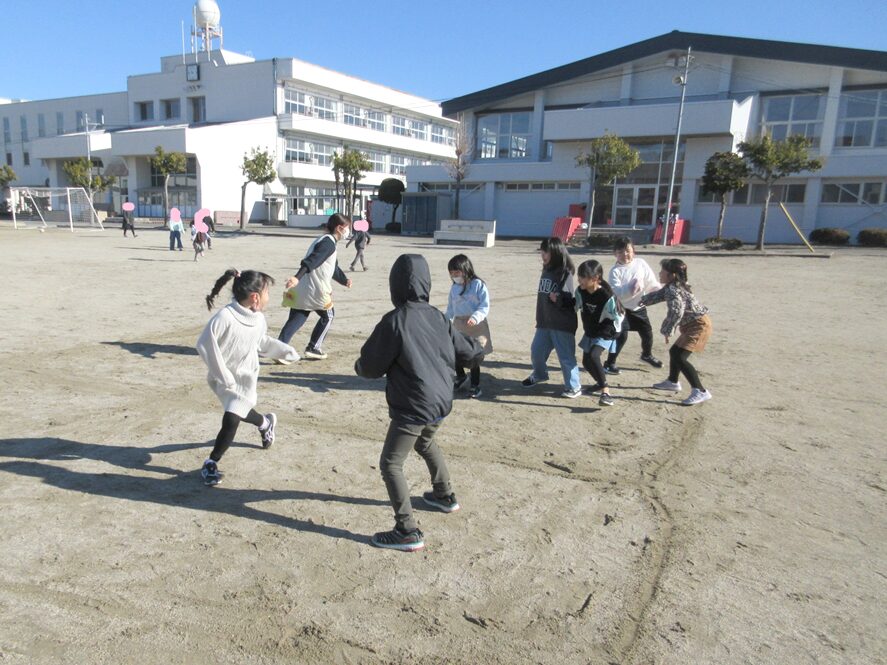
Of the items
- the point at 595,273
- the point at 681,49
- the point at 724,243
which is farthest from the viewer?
the point at 681,49

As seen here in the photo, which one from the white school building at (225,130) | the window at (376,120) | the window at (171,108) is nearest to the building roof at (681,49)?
the white school building at (225,130)

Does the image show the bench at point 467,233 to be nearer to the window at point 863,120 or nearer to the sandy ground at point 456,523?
the window at point 863,120

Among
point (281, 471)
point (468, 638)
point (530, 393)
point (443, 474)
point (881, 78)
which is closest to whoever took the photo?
point (468, 638)

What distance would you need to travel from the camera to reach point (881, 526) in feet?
12.0

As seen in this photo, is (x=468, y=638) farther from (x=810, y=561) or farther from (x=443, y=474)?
(x=810, y=561)

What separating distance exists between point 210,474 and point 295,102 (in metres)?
54.3

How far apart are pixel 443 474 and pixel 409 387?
0.71 metres

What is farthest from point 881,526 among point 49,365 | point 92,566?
point 49,365

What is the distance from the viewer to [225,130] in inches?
1908

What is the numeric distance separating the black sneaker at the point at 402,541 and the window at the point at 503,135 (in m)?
40.9

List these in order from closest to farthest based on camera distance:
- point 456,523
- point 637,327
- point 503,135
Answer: point 456,523, point 637,327, point 503,135

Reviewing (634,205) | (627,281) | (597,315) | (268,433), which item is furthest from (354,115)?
(268,433)

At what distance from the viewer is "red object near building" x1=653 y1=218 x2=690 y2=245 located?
3066 centimetres

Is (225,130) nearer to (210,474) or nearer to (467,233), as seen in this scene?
(467,233)
